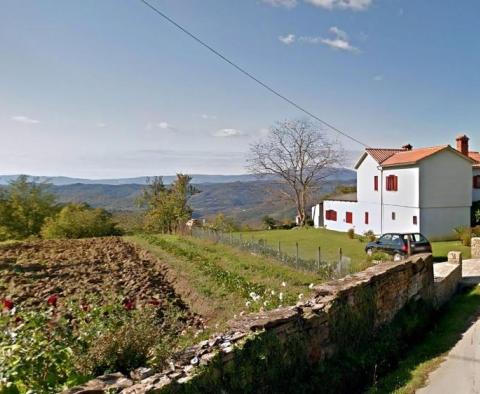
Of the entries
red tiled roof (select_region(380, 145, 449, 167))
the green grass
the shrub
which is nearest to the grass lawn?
the shrub

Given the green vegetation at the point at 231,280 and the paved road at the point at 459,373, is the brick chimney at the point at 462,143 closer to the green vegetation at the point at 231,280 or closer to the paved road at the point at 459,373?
the green vegetation at the point at 231,280

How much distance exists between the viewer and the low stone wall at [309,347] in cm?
342

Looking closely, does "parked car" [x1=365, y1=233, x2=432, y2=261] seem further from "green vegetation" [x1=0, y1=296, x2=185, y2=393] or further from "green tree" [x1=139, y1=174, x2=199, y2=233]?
"green tree" [x1=139, y1=174, x2=199, y2=233]

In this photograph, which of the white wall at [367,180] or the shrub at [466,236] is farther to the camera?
the white wall at [367,180]

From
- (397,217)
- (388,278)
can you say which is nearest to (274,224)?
(397,217)

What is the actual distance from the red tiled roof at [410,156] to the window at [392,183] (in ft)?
3.25

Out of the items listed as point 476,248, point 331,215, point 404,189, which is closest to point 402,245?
point 476,248

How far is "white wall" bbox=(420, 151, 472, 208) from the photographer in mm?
25141

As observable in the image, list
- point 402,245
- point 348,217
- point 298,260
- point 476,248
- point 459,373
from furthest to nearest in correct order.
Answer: point 348,217 → point 476,248 → point 402,245 → point 298,260 → point 459,373

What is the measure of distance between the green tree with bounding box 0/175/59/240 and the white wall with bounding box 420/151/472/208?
30.2 meters

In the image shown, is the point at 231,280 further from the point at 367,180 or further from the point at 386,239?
the point at 367,180

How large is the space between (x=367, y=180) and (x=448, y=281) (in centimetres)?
2078

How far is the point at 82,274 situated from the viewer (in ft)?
46.5

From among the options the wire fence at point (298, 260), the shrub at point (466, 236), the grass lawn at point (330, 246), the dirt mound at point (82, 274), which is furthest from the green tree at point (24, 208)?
the shrub at point (466, 236)
